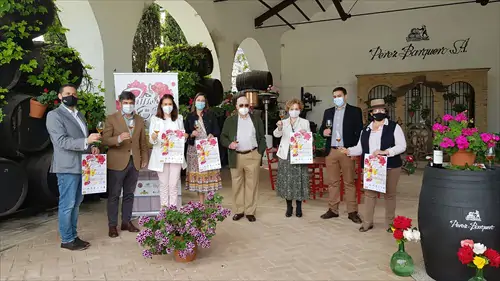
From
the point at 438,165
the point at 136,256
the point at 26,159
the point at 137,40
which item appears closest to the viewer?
the point at 438,165

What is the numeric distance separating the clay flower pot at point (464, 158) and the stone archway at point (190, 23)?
7608 mm

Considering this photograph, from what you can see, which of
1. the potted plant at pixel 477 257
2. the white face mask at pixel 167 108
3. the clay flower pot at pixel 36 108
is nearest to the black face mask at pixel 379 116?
A: the potted plant at pixel 477 257

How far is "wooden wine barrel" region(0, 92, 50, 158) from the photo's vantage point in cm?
483

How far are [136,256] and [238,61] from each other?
1167 centimetres

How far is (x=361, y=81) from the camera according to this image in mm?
14195

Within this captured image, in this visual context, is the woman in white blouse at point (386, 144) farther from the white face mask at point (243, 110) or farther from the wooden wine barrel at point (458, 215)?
the white face mask at point (243, 110)

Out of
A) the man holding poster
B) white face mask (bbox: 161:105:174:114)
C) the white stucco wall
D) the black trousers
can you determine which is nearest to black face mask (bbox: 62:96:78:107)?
the man holding poster

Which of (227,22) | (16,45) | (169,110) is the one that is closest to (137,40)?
(227,22)

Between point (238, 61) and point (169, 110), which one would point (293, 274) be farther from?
point (238, 61)

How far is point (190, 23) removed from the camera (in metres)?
10.1

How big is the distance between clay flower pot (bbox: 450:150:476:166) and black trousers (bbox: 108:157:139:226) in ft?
10.3

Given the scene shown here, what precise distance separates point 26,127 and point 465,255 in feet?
15.7

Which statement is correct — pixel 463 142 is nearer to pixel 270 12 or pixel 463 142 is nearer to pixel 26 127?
pixel 26 127

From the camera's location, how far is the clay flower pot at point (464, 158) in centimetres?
314
